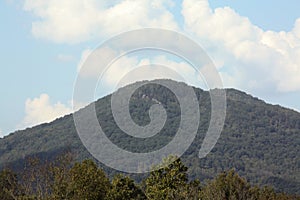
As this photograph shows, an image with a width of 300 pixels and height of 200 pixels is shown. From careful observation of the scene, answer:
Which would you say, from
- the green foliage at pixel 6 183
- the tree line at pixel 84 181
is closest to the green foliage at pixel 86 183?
the tree line at pixel 84 181

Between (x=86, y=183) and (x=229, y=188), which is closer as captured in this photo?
(x=86, y=183)

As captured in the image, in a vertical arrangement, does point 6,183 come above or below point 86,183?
above

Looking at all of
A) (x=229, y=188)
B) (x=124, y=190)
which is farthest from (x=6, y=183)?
(x=229, y=188)

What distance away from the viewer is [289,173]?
512 ft

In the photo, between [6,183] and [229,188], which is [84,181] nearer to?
[6,183]

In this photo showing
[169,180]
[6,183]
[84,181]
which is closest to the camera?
[84,181]

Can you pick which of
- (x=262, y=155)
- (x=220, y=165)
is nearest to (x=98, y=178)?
(x=220, y=165)

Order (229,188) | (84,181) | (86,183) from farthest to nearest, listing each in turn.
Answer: (229,188) < (86,183) < (84,181)

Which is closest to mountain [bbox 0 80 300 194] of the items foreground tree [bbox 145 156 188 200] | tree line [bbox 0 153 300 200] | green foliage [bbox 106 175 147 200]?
green foliage [bbox 106 175 147 200]

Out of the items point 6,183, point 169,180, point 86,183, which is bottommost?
point 169,180

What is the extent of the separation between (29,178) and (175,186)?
10.6m

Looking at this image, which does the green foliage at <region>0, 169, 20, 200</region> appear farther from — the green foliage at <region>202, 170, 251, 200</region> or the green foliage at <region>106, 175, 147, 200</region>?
the green foliage at <region>202, 170, 251, 200</region>

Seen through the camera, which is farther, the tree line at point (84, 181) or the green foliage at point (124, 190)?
the green foliage at point (124, 190)

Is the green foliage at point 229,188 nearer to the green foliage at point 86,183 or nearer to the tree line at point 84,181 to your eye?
the tree line at point 84,181
